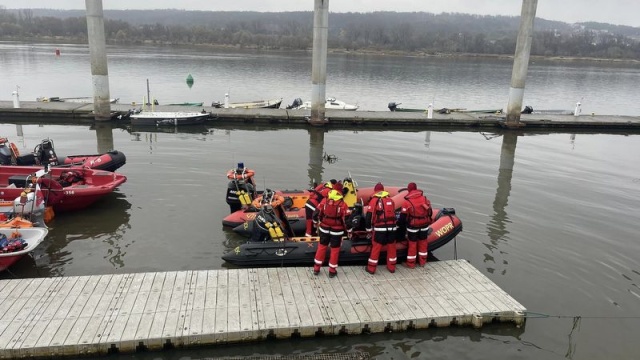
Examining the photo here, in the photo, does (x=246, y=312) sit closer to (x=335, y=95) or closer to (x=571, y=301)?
(x=571, y=301)

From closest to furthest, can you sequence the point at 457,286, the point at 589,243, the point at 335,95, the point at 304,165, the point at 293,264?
1. the point at 457,286
2. the point at 293,264
3. the point at 589,243
4. the point at 304,165
5. the point at 335,95

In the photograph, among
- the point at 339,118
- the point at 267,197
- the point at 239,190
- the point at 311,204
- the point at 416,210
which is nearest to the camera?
the point at 416,210

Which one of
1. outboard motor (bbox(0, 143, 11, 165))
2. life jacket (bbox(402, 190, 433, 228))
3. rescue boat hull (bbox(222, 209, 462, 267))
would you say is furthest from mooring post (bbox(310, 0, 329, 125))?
life jacket (bbox(402, 190, 433, 228))

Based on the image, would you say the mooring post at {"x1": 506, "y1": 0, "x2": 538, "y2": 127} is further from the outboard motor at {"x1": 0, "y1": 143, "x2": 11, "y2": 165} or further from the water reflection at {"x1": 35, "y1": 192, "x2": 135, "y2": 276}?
the outboard motor at {"x1": 0, "y1": 143, "x2": 11, "y2": 165}

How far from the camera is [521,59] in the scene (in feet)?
68.0

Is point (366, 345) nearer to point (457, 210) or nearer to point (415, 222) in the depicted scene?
point (415, 222)

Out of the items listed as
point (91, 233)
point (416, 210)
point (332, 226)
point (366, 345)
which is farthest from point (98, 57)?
point (366, 345)

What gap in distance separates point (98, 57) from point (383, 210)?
16.4 m

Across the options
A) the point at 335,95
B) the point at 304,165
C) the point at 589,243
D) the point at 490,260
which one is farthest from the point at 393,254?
the point at 335,95

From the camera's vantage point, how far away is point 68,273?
733 centimetres

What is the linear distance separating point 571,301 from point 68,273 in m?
7.89

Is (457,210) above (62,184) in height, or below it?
below

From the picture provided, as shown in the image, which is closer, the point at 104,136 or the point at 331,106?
the point at 104,136

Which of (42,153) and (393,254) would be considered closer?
(393,254)
